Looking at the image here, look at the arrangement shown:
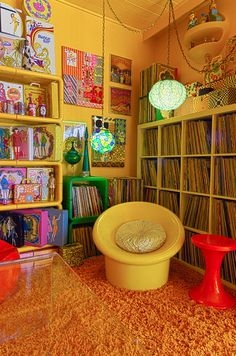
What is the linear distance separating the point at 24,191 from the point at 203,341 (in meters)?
1.67

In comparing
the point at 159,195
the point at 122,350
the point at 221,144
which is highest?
the point at 221,144

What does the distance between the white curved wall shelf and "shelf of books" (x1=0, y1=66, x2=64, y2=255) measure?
4.15ft

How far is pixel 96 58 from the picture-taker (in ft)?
8.95

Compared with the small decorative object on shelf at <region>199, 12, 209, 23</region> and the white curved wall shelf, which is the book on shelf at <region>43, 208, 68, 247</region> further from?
the small decorative object on shelf at <region>199, 12, 209, 23</region>

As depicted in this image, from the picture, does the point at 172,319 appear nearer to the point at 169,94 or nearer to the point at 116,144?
the point at 169,94

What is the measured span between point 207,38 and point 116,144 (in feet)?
4.43

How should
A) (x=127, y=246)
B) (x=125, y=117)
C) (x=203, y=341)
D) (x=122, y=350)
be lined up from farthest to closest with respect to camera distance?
(x=125, y=117)
(x=127, y=246)
(x=203, y=341)
(x=122, y=350)

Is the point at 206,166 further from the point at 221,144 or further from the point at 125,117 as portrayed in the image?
the point at 125,117

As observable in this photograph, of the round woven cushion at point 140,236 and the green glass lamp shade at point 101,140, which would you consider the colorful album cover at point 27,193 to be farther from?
the round woven cushion at point 140,236

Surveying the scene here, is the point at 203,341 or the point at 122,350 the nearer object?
the point at 122,350

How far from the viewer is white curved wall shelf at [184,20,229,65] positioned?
7.07ft

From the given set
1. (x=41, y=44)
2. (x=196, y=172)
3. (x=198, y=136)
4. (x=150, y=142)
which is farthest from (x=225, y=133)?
(x=41, y=44)

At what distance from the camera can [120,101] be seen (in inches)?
115

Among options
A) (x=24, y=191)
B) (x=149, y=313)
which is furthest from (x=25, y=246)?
(x=149, y=313)
